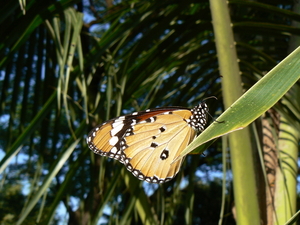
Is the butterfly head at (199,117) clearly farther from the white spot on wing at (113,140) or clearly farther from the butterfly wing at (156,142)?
the white spot on wing at (113,140)

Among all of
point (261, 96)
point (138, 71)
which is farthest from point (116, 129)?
point (261, 96)

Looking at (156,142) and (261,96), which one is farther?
(156,142)

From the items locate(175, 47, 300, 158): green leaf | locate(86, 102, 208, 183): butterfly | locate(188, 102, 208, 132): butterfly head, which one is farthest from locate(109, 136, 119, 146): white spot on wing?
locate(175, 47, 300, 158): green leaf

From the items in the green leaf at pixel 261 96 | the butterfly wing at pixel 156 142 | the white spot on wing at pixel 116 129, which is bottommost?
the green leaf at pixel 261 96

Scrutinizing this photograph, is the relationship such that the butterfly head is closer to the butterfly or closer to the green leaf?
the butterfly

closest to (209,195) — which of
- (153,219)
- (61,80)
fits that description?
(153,219)

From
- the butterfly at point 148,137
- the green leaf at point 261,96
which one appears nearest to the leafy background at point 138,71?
the butterfly at point 148,137

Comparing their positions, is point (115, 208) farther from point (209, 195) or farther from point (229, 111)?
point (209, 195)

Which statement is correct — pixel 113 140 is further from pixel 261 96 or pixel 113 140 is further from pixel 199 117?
pixel 261 96
